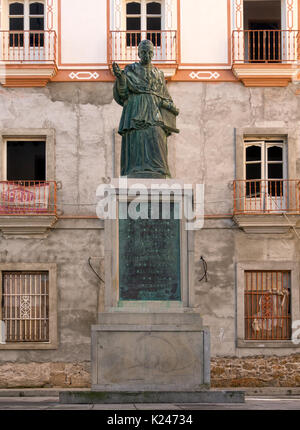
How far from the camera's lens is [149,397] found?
1334cm

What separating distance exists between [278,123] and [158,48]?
3.59 meters

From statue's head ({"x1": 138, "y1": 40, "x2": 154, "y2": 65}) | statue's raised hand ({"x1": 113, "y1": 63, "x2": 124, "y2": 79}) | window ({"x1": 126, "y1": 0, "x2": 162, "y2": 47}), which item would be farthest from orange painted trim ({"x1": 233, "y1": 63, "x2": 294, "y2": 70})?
statue's raised hand ({"x1": 113, "y1": 63, "x2": 124, "y2": 79})

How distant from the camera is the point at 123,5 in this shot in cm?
2481

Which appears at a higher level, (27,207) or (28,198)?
(28,198)

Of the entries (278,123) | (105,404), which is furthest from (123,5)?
(105,404)

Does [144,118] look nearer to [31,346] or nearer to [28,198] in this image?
[28,198]

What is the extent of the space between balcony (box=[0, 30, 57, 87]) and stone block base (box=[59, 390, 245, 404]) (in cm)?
1232

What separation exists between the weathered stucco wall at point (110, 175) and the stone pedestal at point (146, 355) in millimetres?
9912

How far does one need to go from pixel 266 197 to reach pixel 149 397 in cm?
1164

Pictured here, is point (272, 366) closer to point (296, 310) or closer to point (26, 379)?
point (296, 310)

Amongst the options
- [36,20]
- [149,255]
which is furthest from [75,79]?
[149,255]

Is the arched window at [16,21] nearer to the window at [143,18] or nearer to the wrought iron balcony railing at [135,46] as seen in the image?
the wrought iron balcony railing at [135,46]

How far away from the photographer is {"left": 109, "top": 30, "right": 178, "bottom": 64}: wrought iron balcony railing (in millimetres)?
24250

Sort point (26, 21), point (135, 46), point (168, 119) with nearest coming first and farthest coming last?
point (168, 119) → point (135, 46) → point (26, 21)
